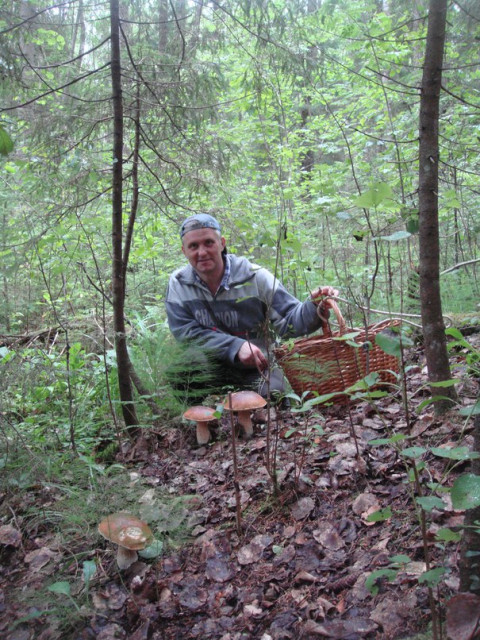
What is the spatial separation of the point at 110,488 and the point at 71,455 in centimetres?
57

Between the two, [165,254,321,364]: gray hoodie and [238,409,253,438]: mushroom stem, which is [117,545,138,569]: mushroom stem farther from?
[165,254,321,364]: gray hoodie

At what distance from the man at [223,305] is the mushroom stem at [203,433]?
2.01ft

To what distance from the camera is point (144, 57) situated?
339cm

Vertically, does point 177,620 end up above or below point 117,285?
below

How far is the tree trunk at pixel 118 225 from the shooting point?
3057mm

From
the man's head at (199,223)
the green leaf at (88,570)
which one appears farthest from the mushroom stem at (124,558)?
the man's head at (199,223)

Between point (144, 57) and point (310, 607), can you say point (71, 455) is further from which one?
point (144, 57)

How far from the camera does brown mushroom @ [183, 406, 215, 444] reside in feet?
9.92

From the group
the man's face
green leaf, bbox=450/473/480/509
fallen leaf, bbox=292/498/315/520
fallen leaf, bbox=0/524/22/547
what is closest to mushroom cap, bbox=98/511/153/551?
fallen leaf, bbox=0/524/22/547

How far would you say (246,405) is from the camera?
2.87 meters

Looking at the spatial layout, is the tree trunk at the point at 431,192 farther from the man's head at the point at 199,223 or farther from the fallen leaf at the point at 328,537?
the man's head at the point at 199,223

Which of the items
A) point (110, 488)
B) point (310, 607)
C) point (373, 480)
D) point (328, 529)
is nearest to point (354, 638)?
point (310, 607)

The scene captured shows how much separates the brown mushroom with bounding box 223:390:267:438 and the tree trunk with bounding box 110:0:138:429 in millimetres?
766

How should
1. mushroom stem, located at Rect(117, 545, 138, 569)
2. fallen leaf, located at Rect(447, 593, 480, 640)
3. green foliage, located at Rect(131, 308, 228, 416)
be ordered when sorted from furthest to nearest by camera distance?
green foliage, located at Rect(131, 308, 228, 416)
mushroom stem, located at Rect(117, 545, 138, 569)
fallen leaf, located at Rect(447, 593, 480, 640)
